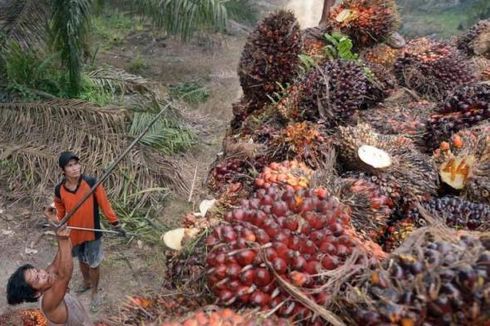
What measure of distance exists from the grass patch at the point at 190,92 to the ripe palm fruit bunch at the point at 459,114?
6.81 m

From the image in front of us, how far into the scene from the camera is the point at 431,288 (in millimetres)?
1125

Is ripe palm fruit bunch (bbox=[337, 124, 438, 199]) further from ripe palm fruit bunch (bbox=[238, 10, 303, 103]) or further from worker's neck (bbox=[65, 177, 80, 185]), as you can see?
worker's neck (bbox=[65, 177, 80, 185])

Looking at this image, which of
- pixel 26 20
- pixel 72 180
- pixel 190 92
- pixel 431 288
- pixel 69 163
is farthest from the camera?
pixel 190 92

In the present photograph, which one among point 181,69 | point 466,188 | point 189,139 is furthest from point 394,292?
point 181,69

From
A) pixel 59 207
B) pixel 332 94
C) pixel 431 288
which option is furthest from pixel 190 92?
pixel 431 288

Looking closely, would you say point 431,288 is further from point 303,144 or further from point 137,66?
point 137,66

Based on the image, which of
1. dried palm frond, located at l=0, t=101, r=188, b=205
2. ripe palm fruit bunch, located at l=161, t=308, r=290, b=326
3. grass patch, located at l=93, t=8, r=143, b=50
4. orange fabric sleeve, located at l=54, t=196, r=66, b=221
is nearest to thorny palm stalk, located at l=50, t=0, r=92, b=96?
dried palm frond, located at l=0, t=101, r=188, b=205

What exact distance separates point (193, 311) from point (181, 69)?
10058 mm

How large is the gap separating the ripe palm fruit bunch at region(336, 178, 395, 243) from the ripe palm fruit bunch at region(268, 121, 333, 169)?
332mm

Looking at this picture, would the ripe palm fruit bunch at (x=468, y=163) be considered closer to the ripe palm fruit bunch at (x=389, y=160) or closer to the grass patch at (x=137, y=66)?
the ripe palm fruit bunch at (x=389, y=160)

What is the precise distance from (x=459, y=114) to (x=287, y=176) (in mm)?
1185

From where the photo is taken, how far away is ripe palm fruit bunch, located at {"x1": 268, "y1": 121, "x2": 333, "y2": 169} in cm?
244

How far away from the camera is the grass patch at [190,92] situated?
949 centimetres

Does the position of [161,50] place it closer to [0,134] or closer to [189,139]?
[189,139]
